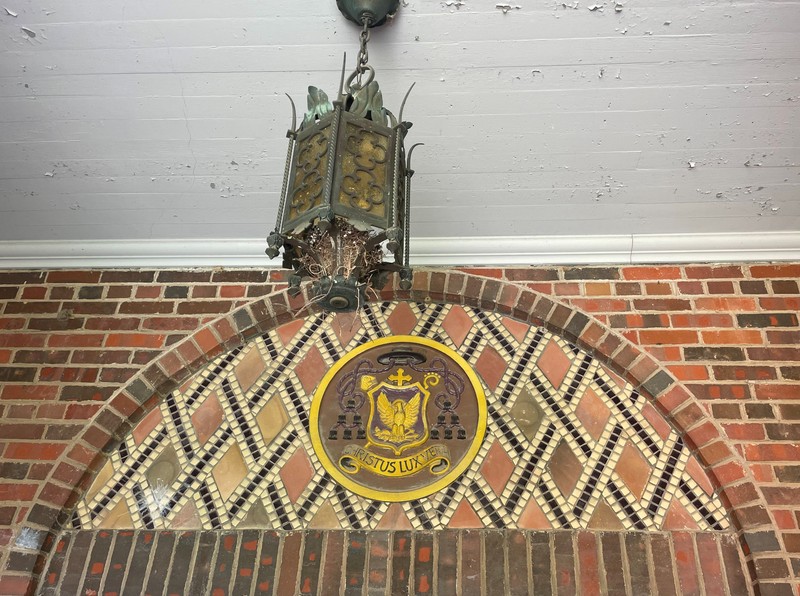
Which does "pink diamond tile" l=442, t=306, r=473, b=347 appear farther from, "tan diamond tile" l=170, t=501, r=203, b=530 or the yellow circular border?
"tan diamond tile" l=170, t=501, r=203, b=530

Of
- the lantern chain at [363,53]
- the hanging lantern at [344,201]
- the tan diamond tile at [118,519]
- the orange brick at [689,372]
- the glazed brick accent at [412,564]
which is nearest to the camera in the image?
the hanging lantern at [344,201]

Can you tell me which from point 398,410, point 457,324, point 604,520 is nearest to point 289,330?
point 398,410

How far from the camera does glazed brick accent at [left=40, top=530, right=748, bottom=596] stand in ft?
7.50

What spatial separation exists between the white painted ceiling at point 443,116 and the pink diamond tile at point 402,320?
0.80 feet

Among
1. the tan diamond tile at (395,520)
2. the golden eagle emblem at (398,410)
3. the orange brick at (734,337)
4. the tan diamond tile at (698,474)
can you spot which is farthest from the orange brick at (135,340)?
the orange brick at (734,337)

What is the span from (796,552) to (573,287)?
122cm

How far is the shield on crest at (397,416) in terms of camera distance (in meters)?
2.58

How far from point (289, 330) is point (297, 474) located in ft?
2.04

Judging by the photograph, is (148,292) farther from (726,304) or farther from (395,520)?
(726,304)

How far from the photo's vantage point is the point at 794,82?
7.54ft

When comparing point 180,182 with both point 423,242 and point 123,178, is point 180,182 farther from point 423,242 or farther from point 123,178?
point 423,242

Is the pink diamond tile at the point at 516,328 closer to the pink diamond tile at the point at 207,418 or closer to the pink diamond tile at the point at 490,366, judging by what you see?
the pink diamond tile at the point at 490,366

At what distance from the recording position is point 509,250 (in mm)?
2918

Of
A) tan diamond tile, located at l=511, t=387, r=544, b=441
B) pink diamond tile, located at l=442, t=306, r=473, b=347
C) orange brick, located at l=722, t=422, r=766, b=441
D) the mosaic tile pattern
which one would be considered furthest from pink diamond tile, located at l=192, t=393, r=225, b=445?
orange brick, located at l=722, t=422, r=766, b=441
